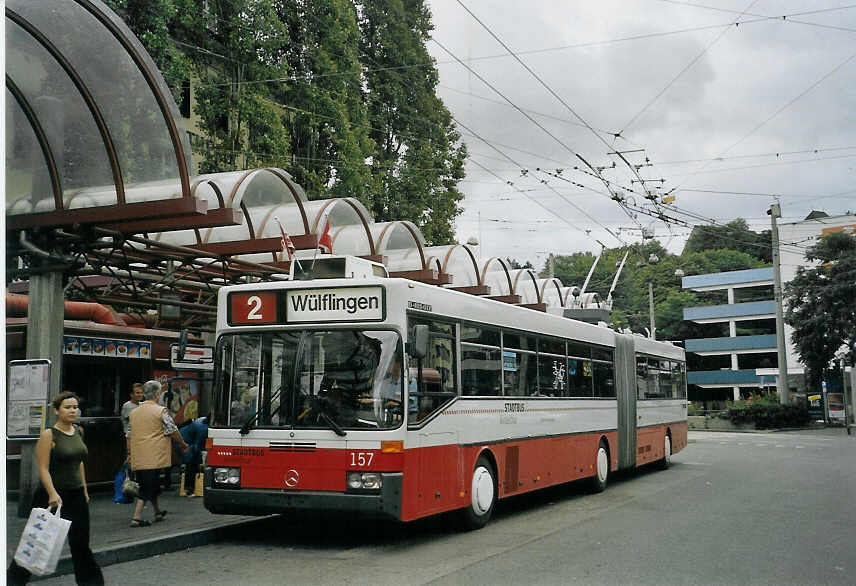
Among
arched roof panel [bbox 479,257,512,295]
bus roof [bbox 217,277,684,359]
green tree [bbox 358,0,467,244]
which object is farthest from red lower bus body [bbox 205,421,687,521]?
green tree [bbox 358,0,467,244]

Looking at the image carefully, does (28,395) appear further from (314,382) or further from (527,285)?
(527,285)

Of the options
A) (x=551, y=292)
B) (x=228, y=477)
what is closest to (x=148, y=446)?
(x=228, y=477)

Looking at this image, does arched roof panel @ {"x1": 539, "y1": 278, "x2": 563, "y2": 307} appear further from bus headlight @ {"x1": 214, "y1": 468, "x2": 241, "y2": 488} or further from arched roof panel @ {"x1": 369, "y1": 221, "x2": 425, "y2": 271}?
bus headlight @ {"x1": 214, "y1": 468, "x2": 241, "y2": 488}

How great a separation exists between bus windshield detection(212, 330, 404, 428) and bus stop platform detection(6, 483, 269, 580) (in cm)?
134

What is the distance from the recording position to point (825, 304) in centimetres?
4812

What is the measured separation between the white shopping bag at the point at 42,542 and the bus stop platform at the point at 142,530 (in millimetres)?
1816

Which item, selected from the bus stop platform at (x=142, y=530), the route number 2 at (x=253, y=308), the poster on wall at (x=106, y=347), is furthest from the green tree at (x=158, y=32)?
the route number 2 at (x=253, y=308)

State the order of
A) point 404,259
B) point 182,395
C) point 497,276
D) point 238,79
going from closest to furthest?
point 182,395, point 404,259, point 238,79, point 497,276

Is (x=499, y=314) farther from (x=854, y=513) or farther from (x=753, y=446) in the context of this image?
(x=753, y=446)

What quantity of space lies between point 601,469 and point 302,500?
825 centimetres

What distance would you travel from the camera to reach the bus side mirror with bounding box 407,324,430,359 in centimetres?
988

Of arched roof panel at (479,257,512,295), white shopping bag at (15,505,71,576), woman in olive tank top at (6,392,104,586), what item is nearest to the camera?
white shopping bag at (15,505,71,576)

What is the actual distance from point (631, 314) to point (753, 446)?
54.5 meters

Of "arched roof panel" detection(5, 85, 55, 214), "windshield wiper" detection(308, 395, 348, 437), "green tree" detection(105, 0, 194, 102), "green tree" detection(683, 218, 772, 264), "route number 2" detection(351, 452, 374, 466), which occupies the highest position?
"green tree" detection(683, 218, 772, 264)
